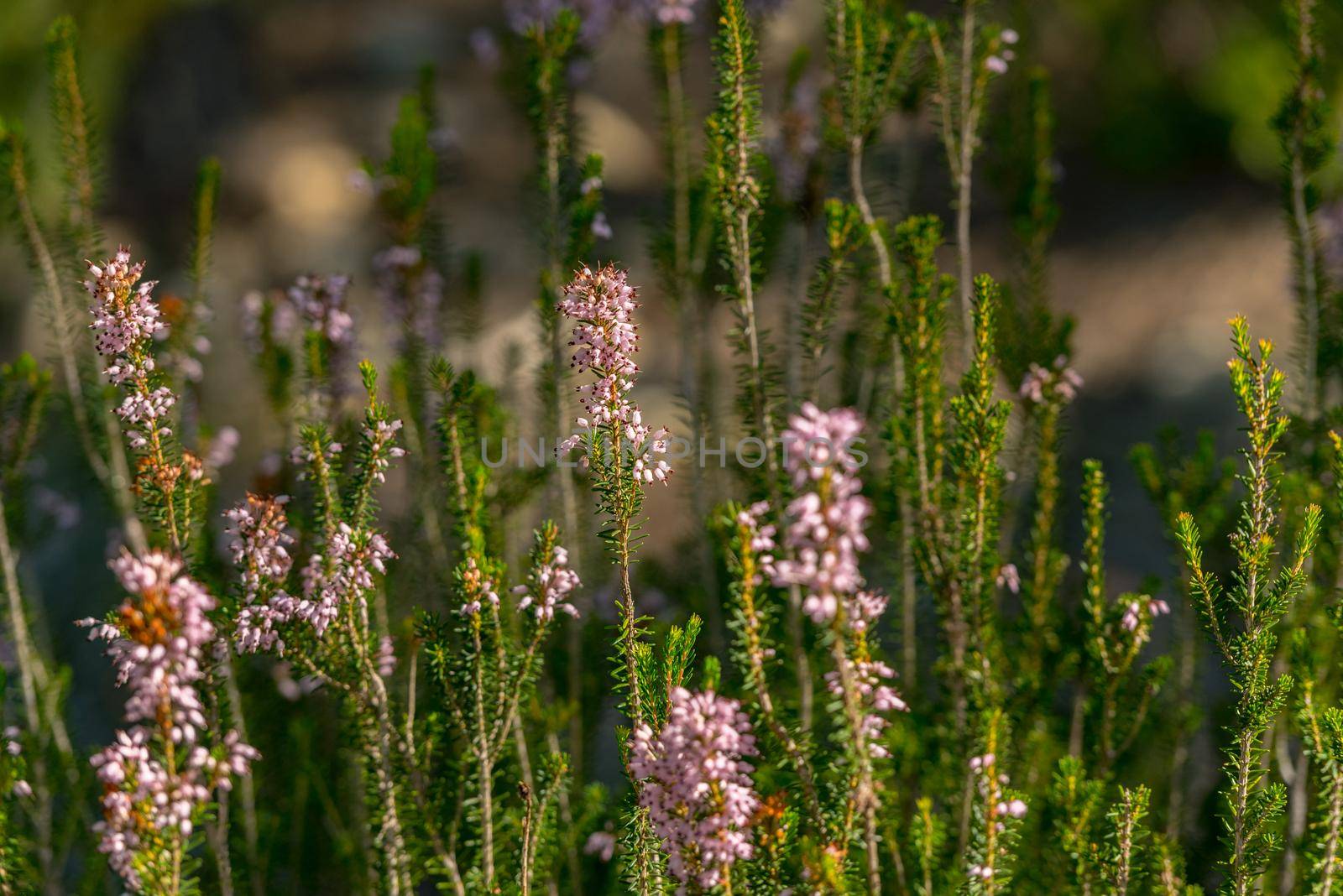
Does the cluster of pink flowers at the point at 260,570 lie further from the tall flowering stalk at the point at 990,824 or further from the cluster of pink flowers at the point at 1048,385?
the cluster of pink flowers at the point at 1048,385

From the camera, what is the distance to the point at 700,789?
1.99m

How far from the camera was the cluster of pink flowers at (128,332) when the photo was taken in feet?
7.50

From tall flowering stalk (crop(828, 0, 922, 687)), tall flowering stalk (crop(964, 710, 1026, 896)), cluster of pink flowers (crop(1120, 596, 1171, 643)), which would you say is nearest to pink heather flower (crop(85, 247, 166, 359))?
tall flowering stalk (crop(828, 0, 922, 687))

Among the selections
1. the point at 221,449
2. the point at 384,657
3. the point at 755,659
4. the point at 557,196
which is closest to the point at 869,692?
the point at 755,659

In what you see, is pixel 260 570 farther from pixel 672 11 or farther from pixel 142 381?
Result: pixel 672 11

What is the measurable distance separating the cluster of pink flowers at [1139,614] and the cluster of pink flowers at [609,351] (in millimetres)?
1371

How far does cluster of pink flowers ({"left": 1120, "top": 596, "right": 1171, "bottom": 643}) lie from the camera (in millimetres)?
2807

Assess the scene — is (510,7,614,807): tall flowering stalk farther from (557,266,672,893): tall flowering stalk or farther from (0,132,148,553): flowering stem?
(0,132,148,553): flowering stem

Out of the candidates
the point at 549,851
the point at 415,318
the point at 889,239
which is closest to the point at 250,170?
the point at 415,318

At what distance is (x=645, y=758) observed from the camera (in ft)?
7.13

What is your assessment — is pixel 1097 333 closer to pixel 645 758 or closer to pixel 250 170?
pixel 250 170

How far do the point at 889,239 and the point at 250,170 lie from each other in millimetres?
6976

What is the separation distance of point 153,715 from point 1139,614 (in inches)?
92.8

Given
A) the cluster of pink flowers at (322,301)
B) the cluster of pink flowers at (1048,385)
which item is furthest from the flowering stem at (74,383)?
the cluster of pink flowers at (1048,385)
